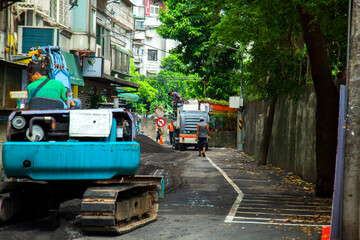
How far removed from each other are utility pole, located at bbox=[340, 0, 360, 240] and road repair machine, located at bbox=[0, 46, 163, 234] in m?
3.14

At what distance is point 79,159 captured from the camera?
8242 millimetres

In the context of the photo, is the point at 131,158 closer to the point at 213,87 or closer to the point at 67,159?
the point at 67,159

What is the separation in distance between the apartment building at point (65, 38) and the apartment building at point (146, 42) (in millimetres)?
63024

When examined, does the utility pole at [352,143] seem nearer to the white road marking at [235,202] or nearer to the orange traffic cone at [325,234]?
the orange traffic cone at [325,234]

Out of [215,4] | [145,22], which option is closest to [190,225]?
[215,4]

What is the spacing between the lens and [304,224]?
9203 mm

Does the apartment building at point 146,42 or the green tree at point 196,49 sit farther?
the apartment building at point 146,42

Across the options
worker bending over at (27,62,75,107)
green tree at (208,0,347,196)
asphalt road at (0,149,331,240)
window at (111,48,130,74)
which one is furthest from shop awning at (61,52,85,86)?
worker bending over at (27,62,75,107)

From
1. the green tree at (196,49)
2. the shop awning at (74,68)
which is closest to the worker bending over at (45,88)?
the shop awning at (74,68)

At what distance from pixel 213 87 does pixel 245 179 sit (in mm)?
30524

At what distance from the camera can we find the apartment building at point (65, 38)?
22.0 m

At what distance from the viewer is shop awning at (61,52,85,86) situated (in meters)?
28.4

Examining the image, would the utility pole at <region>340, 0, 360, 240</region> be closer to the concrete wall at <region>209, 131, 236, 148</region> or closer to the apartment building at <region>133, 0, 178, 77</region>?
the concrete wall at <region>209, 131, 236, 148</region>

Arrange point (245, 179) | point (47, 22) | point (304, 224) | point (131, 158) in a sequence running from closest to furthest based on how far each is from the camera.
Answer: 1. point (131, 158)
2. point (304, 224)
3. point (245, 179)
4. point (47, 22)
